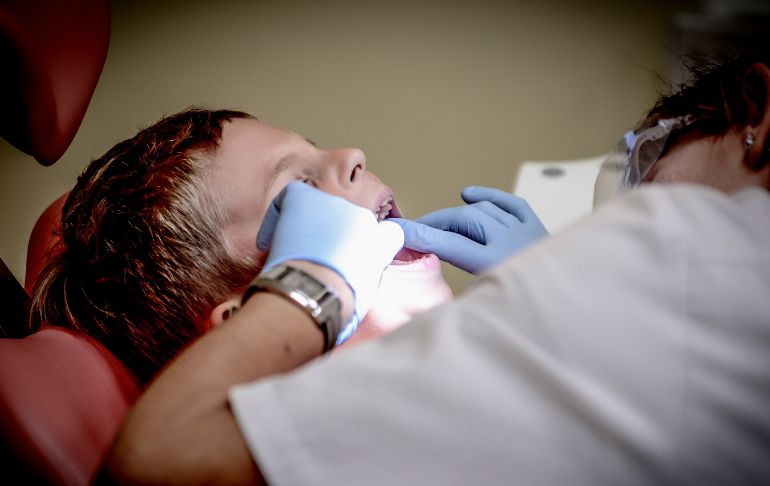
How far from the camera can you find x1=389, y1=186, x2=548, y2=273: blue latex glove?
3.65 ft

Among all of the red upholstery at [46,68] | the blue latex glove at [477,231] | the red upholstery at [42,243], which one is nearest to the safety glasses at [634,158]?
the blue latex glove at [477,231]

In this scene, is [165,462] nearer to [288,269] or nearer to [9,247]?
[288,269]

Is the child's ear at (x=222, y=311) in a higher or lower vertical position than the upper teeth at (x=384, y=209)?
lower

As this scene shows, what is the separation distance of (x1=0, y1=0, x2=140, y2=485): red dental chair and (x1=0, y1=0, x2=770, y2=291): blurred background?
870 millimetres

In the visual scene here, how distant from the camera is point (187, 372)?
66 centimetres

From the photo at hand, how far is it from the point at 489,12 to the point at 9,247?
159 cm

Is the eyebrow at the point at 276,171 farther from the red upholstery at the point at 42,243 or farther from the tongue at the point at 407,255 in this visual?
the red upholstery at the point at 42,243

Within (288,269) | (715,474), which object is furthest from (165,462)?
(715,474)

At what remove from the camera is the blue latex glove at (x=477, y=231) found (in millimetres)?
1113

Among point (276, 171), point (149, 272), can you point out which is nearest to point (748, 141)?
point (276, 171)

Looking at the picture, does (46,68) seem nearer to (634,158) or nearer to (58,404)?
(58,404)

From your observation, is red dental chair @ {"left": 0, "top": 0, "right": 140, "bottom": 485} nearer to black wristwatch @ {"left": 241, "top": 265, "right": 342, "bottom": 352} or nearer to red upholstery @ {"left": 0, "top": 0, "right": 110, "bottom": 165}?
red upholstery @ {"left": 0, "top": 0, "right": 110, "bottom": 165}

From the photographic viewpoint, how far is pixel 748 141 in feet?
2.65

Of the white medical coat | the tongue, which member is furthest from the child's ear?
the white medical coat
